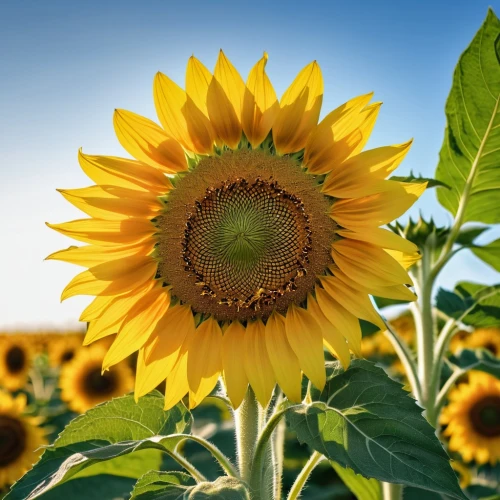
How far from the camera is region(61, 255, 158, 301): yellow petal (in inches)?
73.4

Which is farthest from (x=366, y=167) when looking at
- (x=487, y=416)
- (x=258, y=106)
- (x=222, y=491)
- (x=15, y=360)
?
(x=15, y=360)

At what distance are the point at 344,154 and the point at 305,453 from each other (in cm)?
357

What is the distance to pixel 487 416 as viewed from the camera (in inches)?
188

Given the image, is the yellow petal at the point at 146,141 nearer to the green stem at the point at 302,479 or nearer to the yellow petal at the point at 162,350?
the yellow petal at the point at 162,350

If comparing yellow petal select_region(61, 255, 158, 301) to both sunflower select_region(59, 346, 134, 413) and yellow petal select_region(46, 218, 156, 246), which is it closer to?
yellow petal select_region(46, 218, 156, 246)

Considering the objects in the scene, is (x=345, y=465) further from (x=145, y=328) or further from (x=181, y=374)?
(x=145, y=328)

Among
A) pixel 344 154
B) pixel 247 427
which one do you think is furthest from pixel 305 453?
pixel 344 154

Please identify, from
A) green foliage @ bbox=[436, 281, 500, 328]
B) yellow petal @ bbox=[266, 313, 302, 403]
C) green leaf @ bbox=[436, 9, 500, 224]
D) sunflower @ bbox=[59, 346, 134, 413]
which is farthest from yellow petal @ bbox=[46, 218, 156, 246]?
sunflower @ bbox=[59, 346, 134, 413]

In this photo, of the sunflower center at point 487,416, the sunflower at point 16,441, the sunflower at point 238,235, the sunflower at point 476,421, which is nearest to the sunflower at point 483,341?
the sunflower at point 476,421

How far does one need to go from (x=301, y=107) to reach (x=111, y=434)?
1.13 metres

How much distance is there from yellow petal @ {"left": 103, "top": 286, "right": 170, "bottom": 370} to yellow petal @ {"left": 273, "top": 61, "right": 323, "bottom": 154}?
621mm

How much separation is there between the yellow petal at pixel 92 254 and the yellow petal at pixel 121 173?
0.62 ft

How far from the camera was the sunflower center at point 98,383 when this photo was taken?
5.60m

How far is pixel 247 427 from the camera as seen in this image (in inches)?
73.0
